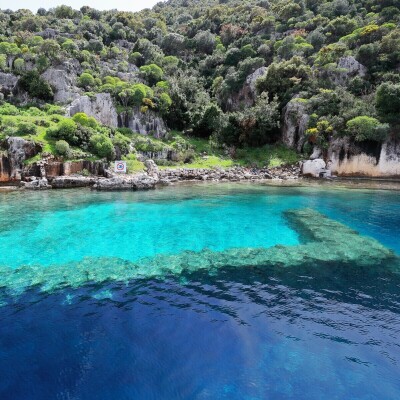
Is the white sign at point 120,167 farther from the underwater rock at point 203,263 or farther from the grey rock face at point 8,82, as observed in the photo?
the grey rock face at point 8,82

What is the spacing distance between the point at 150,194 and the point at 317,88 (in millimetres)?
36586

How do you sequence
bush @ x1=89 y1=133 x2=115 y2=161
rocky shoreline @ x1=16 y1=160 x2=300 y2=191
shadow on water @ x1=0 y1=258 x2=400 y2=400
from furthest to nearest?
bush @ x1=89 y1=133 x2=115 y2=161 → rocky shoreline @ x1=16 y1=160 x2=300 y2=191 → shadow on water @ x1=0 y1=258 x2=400 y2=400

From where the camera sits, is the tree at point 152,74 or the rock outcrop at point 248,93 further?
the tree at point 152,74

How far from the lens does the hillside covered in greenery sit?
1560 inches

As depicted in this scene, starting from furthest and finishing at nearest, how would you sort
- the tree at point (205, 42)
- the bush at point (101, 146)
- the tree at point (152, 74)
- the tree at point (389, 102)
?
the tree at point (205, 42) → the tree at point (152, 74) → the tree at point (389, 102) → the bush at point (101, 146)

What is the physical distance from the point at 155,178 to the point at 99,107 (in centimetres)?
1999

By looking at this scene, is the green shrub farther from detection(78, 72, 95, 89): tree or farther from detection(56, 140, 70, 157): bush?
detection(56, 140, 70, 157): bush

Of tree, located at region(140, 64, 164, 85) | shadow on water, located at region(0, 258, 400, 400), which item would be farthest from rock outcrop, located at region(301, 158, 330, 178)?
tree, located at region(140, 64, 164, 85)

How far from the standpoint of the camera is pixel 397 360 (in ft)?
22.5

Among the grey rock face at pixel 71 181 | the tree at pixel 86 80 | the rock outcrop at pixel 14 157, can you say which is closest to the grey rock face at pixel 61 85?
the tree at pixel 86 80

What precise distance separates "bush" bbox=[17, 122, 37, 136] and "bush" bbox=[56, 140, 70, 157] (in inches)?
160

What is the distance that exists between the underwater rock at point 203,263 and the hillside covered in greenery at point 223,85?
84.4ft

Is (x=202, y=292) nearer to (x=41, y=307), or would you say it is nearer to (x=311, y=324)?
(x=311, y=324)

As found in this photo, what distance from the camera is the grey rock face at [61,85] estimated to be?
5031cm
